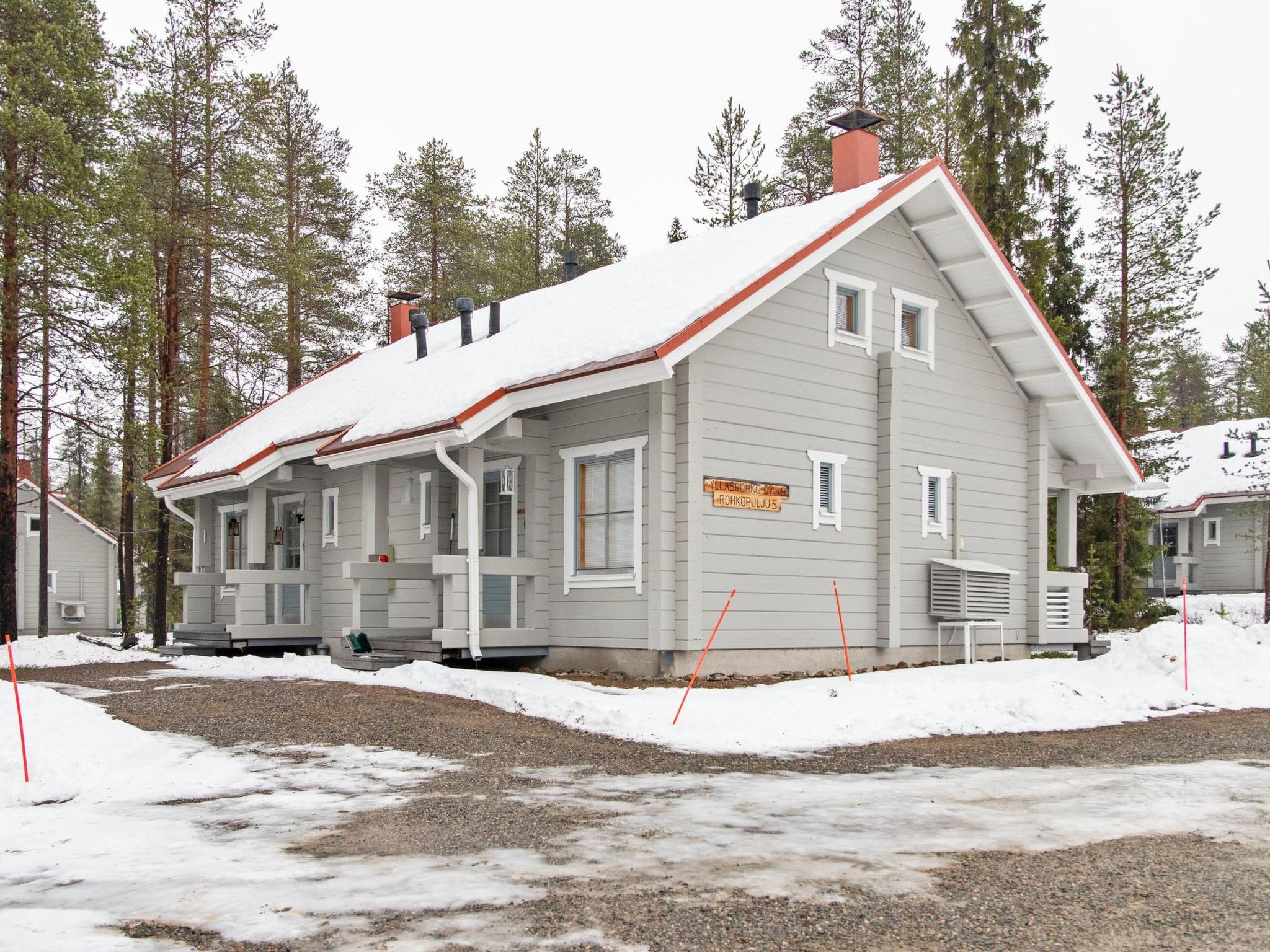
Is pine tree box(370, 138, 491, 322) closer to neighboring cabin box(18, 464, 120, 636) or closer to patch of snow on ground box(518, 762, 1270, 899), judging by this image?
neighboring cabin box(18, 464, 120, 636)

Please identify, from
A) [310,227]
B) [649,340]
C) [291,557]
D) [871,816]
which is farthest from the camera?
[310,227]

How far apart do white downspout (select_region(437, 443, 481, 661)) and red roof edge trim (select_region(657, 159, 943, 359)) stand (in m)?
3.14

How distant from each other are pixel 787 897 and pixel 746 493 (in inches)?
387

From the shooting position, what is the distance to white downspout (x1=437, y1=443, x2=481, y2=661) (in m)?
14.5

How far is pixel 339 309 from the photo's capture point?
3975cm

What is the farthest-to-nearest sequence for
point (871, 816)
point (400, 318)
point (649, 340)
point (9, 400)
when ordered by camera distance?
point (400, 318), point (9, 400), point (649, 340), point (871, 816)

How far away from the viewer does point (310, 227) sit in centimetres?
Answer: 3825

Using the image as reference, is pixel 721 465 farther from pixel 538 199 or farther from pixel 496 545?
pixel 538 199

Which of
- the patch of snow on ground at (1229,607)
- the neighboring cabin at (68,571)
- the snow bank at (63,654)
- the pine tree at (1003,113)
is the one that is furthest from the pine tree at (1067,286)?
the neighboring cabin at (68,571)

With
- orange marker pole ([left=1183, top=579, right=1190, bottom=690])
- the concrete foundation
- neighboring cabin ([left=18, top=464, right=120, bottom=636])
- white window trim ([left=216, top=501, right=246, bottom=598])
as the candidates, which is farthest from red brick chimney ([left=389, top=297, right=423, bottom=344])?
neighboring cabin ([left=18, top=464, right=120, bottom=636])

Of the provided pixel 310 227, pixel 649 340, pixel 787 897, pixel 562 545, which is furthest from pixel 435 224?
pixel 787 897

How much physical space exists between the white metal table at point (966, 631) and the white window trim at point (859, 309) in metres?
4.09

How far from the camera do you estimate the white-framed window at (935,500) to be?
56.9 ft

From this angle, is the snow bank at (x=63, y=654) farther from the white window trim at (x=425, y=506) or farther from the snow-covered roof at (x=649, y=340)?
the white window trim at (x=425, y=506)
